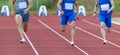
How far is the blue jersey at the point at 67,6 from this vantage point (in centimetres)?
1504

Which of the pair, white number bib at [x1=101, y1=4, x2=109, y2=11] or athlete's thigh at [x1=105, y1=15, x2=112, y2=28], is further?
athlete's thigh at [x1=105, y1=15, x2=112, y2=28]

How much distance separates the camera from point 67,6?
1510 cm

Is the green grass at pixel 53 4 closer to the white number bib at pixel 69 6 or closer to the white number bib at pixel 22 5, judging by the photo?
the white number bib at pixel 69 6

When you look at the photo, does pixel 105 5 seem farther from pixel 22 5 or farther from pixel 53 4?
pixel 53 4

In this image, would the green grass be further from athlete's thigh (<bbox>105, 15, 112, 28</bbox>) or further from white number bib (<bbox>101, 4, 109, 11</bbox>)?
white number bib (<bbox>101, 4, 109, 11</bbox>)

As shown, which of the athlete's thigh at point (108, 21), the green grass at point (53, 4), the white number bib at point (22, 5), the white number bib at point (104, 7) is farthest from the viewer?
the green grass at point (53, 4)

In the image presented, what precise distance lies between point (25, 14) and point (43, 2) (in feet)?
85.5

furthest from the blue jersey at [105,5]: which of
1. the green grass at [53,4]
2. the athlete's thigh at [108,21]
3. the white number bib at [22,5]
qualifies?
the green grass at [53,4]

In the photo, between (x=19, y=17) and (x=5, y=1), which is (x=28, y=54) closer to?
(x=19, y=17)

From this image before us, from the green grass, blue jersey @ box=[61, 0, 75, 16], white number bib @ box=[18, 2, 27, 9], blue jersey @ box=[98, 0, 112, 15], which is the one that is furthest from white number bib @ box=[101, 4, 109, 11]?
the green grass

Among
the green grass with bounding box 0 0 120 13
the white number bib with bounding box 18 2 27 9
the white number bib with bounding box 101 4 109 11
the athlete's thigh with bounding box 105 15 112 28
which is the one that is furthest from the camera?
the green grass with bounding box 0 0 120 13

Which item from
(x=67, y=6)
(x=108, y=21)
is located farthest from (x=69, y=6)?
(x=108, y=21)

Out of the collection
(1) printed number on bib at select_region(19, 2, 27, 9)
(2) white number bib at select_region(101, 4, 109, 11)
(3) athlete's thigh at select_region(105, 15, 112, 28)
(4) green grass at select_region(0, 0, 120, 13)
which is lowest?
(4) green grass at select_region(0, 0, 120, 13)

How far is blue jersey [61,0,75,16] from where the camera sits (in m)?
15.0
